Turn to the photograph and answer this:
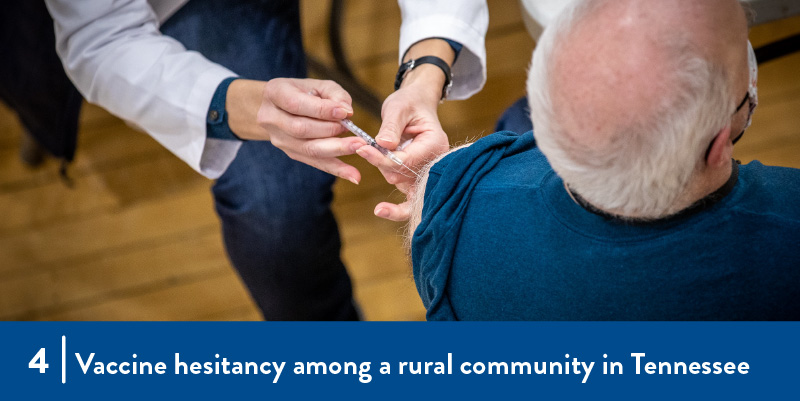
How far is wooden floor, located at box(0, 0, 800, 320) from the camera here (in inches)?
66.5

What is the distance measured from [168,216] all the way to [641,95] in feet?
4.98

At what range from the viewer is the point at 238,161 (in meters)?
1.20

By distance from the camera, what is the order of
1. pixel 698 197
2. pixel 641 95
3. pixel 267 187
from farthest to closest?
pixel 267 187 → pixel 698 197 → pixel 641 95

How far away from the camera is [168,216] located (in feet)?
5.88

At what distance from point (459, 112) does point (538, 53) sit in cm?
109

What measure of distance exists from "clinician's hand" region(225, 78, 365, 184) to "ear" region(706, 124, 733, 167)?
0.47m

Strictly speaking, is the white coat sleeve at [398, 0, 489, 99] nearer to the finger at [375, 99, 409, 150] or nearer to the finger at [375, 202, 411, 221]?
the finger at [375, 99, 409, 150]
